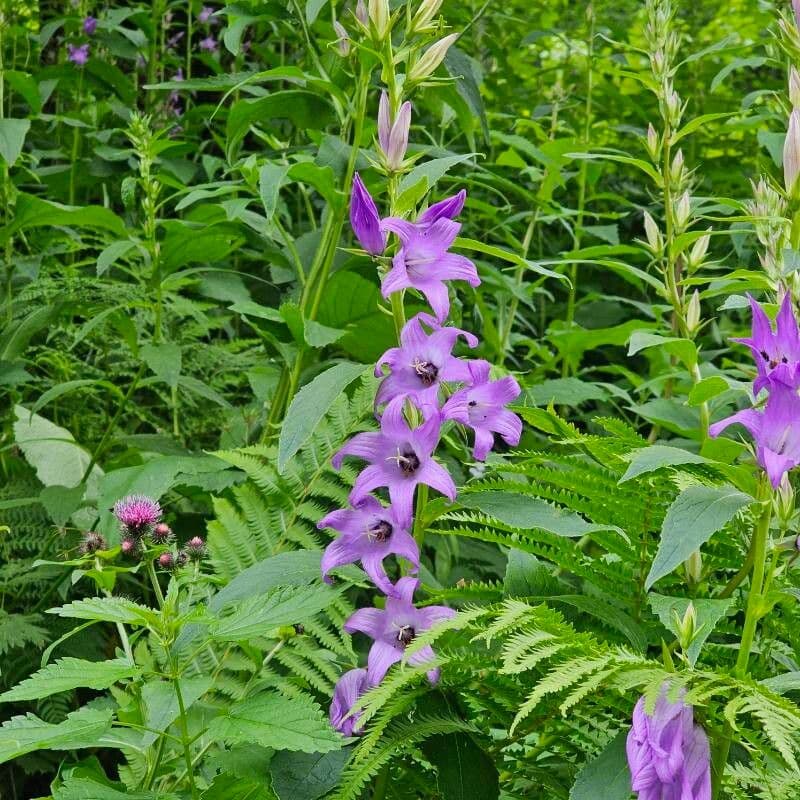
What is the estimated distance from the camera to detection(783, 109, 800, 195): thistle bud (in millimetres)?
1381

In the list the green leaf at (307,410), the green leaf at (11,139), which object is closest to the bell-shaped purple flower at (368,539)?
the green leaf at (307,410)

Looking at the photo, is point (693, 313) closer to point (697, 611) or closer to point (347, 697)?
point (697, 611)

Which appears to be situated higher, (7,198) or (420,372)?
(420,372)

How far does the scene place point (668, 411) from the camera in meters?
2.24

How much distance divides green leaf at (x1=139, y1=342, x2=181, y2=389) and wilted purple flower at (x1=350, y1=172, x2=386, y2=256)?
1.05m

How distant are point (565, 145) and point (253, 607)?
6.69 ft

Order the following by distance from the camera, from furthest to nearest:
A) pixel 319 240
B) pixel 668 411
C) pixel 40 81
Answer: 1. pixel 40 81
2. pixel 319 240
3. pixel 668 411

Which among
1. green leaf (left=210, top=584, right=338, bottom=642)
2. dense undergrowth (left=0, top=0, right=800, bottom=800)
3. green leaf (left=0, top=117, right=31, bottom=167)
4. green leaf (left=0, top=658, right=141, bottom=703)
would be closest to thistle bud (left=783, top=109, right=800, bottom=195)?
dense undergrowth (left=0, top=0, right=800, bottom=800)

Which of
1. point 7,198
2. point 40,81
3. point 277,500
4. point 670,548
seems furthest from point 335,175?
point 40,81

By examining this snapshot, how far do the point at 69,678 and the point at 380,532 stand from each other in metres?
0.39

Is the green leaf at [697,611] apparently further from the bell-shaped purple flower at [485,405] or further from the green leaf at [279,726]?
the green leaf at [279,726]

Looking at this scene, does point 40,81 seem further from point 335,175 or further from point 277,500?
point 277,500

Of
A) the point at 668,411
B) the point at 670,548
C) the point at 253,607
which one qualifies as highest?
the point at 670,548

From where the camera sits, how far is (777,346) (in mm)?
1224
